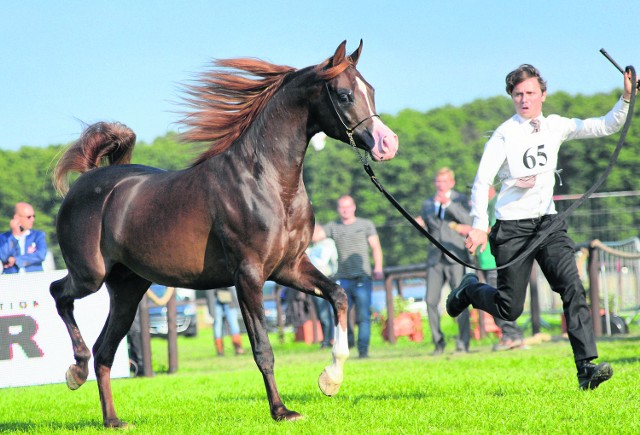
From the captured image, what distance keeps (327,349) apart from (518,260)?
398 inches

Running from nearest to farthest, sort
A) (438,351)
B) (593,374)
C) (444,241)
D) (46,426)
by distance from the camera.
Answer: (593,374) → (46,426) → (444,241) → (438,351)

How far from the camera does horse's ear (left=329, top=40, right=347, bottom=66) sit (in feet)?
19.9

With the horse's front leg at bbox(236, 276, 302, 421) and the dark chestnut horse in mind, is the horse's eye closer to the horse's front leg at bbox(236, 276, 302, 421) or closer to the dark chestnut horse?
the dark chestnut horse

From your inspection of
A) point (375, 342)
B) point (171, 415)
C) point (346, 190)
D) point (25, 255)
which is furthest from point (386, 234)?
point (171, 415)

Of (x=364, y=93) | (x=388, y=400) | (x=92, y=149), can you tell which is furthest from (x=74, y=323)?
(x=364, y=93)

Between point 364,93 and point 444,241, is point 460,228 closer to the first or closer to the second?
point 444,241

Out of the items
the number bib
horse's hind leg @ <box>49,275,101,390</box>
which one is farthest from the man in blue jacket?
the number bib

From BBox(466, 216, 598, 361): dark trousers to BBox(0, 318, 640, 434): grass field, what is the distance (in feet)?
1.41

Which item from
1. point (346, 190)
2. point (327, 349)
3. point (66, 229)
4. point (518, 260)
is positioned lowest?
point (327, 349)

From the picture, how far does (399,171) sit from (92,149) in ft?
217

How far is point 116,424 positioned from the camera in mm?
6629

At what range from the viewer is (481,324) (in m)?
16.0

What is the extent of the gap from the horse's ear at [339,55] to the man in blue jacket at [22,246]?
7.54m

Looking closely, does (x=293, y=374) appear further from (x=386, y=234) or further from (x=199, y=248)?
(x=386, y=234)
